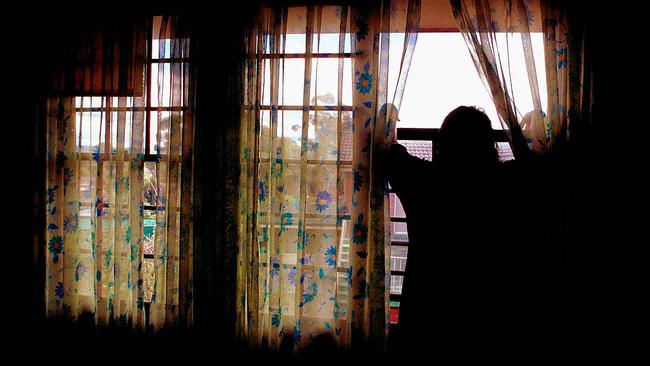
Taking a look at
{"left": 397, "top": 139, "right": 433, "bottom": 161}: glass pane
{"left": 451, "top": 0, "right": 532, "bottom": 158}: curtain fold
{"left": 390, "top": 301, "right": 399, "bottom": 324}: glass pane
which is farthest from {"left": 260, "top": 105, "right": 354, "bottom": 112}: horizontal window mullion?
{"left": 390, "top": 301, "right": 399, "bottom": 324}: glass pane

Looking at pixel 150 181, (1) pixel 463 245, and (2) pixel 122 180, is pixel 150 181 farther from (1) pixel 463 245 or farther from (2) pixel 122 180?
(1) pixel 463 245

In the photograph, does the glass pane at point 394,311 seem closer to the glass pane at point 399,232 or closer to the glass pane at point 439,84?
the glass pane at point 399,232

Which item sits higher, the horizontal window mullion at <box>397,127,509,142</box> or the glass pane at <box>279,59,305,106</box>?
the glass pane at <box>279,59,305,106</box>

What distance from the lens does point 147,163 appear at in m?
2.08

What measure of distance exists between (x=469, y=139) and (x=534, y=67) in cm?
43

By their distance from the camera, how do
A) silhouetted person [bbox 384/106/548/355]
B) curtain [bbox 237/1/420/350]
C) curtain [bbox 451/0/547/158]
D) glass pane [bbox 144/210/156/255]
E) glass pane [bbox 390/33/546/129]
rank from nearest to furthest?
1. silhouetted person [bbox 384/106/548/355]
2. curtain [bbox 451/0/547/158]
3. curtain [bbox 237/1/420/350]
4. glass pane [bbox 390/33/546/129]
5. glass pane [bbox 144/210/156/255]

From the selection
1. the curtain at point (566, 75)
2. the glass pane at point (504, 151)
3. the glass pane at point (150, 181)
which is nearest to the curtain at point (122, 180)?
the glass pane at point (150, 181)

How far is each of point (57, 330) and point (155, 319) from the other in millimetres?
546

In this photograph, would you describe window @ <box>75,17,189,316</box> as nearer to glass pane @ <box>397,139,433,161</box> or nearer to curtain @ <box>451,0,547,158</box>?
glass pane @ <box>397,139,433,161</box>

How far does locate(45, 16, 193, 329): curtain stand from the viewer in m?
1.96

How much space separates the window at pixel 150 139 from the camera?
1.96m

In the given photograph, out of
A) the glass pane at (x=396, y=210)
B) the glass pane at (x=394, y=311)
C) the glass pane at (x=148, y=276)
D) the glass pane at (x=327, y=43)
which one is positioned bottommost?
the glass pane at (x=394, y=311)

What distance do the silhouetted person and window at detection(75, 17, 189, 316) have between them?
1.11 metres

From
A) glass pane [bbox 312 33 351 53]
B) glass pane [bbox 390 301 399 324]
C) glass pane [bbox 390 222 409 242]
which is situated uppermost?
glass pane [bbox 312 33 351 53]
